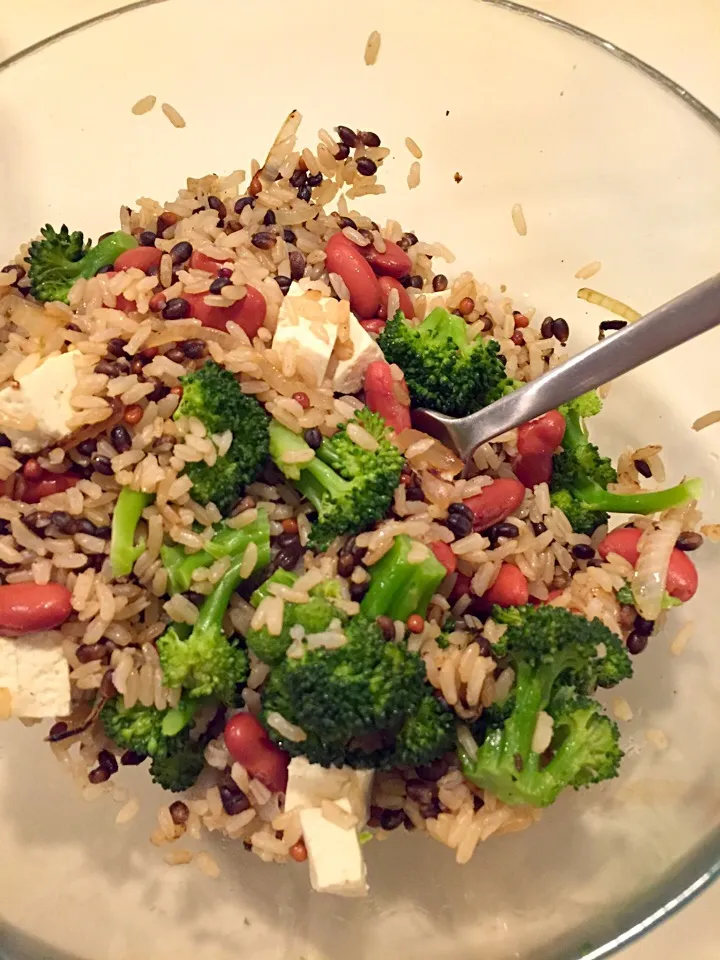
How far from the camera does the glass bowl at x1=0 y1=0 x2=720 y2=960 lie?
7.25 ft

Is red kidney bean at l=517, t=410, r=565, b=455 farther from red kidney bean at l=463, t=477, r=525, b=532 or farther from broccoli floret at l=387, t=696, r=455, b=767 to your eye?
broccoli floret at l=387, t=696, r=455, b=767

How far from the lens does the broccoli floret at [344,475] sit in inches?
81.1

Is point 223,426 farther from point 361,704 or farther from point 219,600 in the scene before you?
point 361,704

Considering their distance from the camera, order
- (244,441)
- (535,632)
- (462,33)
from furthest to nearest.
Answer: (462,33) < (244,441) < (535,632)

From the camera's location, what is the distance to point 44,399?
6.73ft

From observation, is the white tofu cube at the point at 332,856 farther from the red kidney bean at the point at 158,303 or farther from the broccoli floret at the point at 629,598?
the red kidney bean at the point at 158,303

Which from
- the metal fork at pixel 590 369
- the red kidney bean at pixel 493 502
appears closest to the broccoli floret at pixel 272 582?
the red kidney bean at pixel 493 502

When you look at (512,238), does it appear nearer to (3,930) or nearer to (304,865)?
(304,865)

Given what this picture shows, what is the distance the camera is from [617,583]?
2156 mm

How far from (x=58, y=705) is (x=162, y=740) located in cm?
28

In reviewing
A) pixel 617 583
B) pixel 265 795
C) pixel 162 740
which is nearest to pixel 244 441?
pixel 162 740

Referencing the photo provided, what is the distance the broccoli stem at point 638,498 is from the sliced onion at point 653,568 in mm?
95

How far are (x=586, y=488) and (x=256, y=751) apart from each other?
4.12ft

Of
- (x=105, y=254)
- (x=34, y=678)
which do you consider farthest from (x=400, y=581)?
(x=105, y=254)
